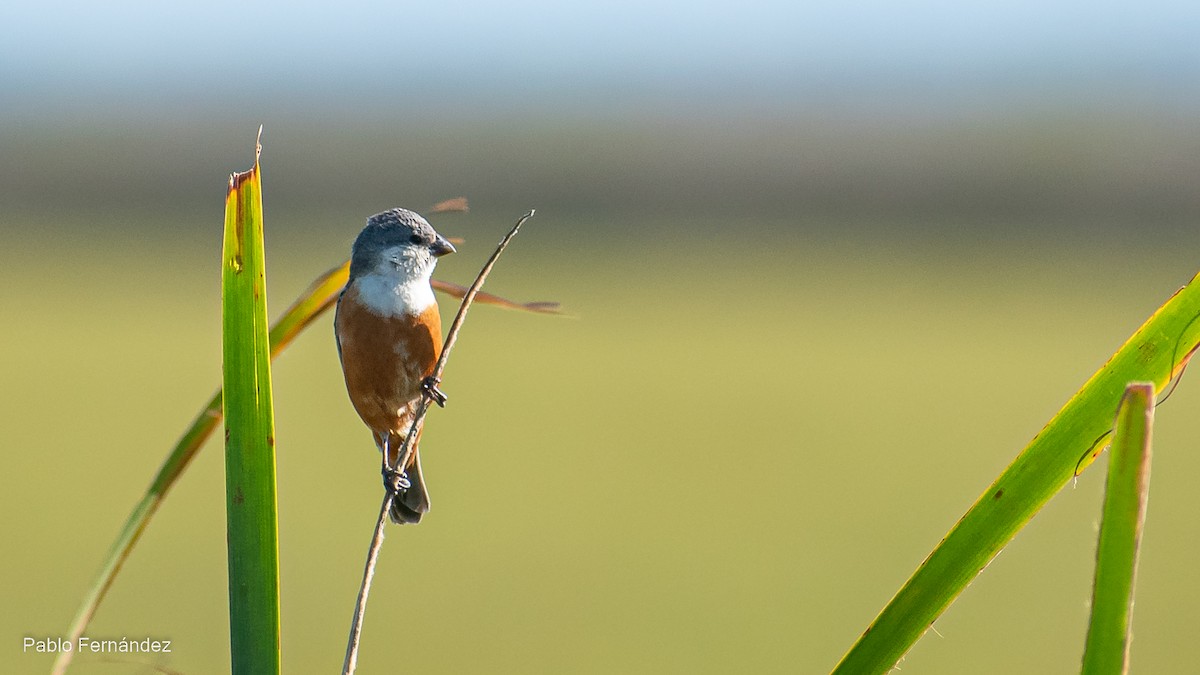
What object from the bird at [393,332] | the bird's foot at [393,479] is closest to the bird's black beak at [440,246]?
the bird at [393,332]

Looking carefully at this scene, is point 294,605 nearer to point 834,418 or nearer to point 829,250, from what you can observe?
point 834,418

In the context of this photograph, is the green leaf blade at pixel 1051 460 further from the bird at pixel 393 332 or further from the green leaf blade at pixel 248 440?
the bird at pixel 393 332

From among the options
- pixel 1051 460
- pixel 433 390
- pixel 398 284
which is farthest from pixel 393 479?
pixel 1051 460

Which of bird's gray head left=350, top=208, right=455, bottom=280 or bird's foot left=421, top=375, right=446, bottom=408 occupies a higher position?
bird's gray head left=350, top=208, right=455, bottom=280

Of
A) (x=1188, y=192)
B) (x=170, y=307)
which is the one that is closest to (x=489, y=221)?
(x=170, y=307)

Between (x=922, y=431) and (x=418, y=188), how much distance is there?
26030 millimetres

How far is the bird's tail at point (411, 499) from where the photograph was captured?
235 cm

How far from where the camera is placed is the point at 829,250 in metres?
51.5

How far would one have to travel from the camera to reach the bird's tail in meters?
2.35

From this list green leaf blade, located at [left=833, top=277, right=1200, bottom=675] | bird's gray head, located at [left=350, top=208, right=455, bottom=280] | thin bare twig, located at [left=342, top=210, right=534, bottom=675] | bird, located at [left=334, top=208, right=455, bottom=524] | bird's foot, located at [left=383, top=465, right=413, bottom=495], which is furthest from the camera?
bird's gray head, located at [left=350, top=208, right=455, bottom=280]

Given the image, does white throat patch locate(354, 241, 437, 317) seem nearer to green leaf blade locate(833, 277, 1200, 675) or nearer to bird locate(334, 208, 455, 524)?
bird locate(334, 208, 455, 524)

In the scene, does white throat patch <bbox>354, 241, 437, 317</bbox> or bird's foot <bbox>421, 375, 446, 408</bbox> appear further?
white throat patch <bbox>354, 241, 437, 317</bbox>

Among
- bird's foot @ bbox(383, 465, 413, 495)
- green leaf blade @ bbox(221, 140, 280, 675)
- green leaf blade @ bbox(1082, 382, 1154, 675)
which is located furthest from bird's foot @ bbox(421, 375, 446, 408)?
green leaf blade @ bbox(1082, 382, 1154, 675)

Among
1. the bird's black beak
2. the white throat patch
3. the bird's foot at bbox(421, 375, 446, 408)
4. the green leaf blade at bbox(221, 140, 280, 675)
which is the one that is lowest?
the green leaf blade at bbox(221, 140, 280, 675)
